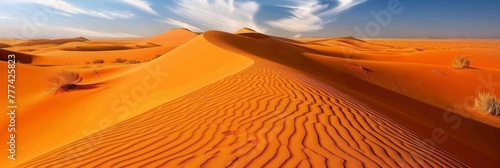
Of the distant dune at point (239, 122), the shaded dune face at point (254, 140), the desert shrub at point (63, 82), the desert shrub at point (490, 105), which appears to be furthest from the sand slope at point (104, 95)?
the desert shrub at point (490, 105)

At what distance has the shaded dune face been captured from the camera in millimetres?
3332

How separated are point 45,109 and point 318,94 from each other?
7967mm

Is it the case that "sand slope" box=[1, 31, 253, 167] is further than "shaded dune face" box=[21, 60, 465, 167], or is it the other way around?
"sand slope" box=[1, 31, 253, 167]

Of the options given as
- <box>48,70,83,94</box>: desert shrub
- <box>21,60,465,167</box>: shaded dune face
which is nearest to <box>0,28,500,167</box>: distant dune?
<box>21,60,465,167</box>: shaded dune face

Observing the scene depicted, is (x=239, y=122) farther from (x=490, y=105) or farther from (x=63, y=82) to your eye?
(x=490, y=105)

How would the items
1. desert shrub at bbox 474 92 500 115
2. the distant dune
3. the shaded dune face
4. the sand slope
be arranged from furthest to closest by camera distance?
1. desert shrub at bbox 474 92 500 115
2. the sand slope
3. the distant dune
4. the shaded dune face

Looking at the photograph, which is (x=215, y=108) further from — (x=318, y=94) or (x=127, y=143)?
(x=318, y=94)

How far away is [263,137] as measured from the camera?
12.7 ft

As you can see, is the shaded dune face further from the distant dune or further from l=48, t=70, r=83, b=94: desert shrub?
l=48, t=70, r=83, b=94: desert shrub

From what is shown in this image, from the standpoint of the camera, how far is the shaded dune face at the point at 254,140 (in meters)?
3.33

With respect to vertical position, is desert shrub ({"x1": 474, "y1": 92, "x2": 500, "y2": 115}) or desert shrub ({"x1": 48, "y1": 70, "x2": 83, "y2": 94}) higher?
desert shrub ({"x1": 48, "y1": 70, "x2": 83, "y2": 94})

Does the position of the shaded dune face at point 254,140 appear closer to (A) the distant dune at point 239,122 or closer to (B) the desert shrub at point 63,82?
(A) the distant dune at point 239,122

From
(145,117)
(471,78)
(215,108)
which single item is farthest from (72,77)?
(471,78)

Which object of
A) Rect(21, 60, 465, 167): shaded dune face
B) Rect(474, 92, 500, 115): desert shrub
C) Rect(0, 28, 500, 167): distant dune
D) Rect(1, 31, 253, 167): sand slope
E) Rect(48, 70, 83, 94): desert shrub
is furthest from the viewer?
Rect(48, 70, 83, 94): desert shrub
